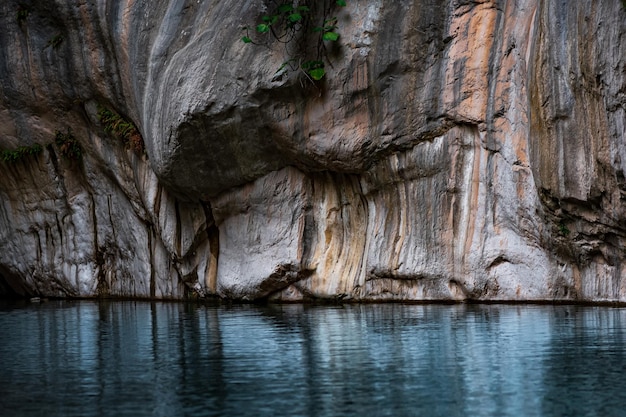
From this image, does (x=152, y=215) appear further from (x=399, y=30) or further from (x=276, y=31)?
(x=399, y=30)

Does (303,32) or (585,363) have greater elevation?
(303,32)

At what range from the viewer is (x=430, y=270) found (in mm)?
17547

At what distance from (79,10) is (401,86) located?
7855 mm

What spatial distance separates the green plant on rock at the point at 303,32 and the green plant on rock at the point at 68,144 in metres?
6.64

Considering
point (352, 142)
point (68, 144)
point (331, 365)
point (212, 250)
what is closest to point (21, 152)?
point (68, 144)

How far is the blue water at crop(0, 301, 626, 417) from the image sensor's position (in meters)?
7.12

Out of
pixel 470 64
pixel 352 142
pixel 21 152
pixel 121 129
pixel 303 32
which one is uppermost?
pixel 303 32

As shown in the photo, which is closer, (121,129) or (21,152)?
(121,129)

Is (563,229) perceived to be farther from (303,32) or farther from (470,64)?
(303,32)

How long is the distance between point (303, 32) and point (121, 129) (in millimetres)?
5423

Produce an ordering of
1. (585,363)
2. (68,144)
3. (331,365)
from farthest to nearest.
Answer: (68,144) < (331,365) < (585,363)

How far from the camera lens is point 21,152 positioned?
2388cm

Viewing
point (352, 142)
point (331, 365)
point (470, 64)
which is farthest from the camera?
point (352, 142)

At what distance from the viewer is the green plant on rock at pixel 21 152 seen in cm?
2375
